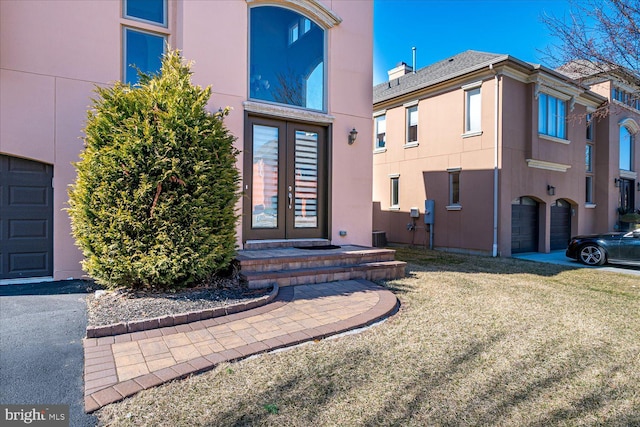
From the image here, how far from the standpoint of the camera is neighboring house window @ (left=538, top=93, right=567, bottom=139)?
1233cm

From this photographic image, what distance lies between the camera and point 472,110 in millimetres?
12078

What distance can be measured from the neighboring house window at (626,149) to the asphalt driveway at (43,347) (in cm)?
2115

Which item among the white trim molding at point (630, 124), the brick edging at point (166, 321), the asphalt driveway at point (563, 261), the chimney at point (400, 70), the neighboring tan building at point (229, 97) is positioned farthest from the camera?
the chimney at point (400, 70)

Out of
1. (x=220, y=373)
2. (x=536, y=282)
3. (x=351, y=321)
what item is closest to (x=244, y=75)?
(x=351, y=321)

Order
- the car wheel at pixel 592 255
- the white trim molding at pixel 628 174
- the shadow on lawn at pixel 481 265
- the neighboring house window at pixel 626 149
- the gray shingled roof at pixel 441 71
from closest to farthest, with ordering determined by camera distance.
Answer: the shadow on lawn at pixel 481 265, the car wheel at pixel 592 255, the gray shingled roof at pixel 441 71, the white trim molding at pixel 628 174, the neighboring house window at pixel 626 149

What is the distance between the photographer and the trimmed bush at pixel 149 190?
4.52 meters

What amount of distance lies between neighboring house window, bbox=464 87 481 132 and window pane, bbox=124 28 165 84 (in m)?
9.56

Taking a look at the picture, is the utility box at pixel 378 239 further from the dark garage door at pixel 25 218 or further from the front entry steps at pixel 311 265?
the dark garage door at pixel 25 218

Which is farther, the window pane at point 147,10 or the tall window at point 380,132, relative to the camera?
the tall window at point 380,132

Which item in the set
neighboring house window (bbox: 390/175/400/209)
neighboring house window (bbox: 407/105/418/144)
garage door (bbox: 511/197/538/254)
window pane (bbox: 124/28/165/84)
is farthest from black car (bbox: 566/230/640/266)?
window pane (bbox: 124/28/165/84)

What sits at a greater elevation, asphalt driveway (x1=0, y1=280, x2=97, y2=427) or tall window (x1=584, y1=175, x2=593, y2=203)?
tall window (x1=584, y1=175, x2=593, y2=203)

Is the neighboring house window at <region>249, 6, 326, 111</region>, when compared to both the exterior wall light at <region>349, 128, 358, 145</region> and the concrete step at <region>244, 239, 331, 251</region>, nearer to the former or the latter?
the exterior wall light at <region>349, 128, 358, 145</region>

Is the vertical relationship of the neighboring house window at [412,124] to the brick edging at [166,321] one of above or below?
above

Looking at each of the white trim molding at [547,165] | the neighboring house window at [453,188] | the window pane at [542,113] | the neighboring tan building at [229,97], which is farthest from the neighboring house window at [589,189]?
the neighboring tan building at [229,97]
